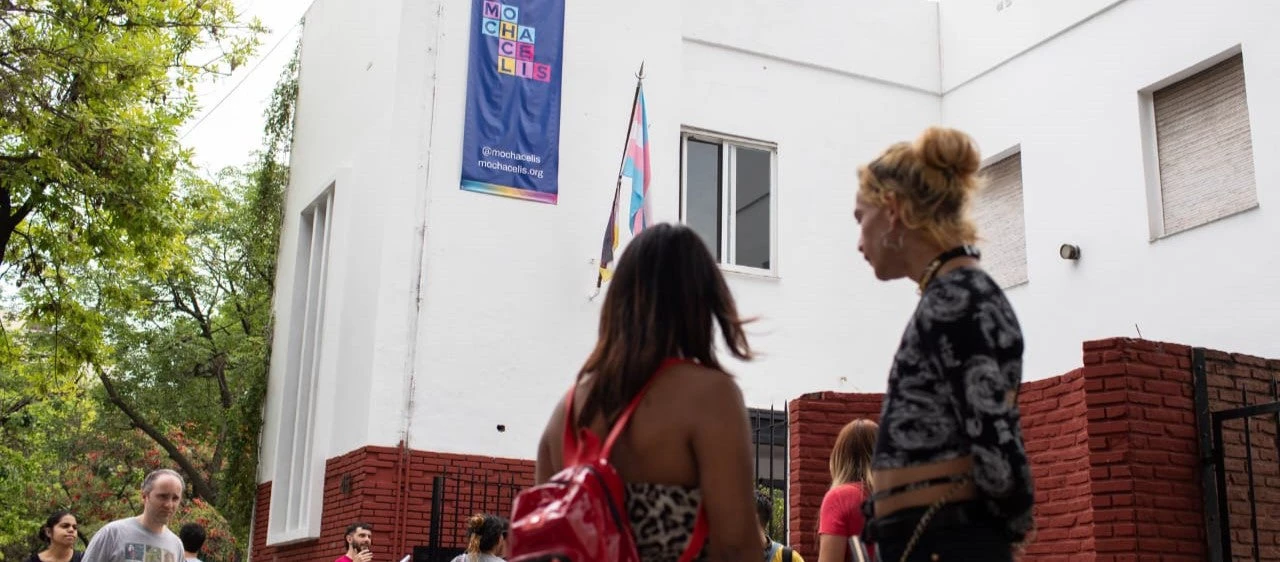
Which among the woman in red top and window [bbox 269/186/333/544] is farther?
window [bbox 269/186/333/544]

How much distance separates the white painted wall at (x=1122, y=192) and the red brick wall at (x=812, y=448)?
4042 mm

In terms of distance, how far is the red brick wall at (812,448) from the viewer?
1048 centimetres

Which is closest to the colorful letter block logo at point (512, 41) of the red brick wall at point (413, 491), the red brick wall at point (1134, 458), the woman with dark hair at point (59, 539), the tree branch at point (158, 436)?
the red brick wall at point (413, 491)

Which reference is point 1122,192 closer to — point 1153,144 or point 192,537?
point 1153,144

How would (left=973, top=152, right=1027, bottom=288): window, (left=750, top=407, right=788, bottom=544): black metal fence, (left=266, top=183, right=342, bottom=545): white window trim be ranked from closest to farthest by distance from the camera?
(left=750, top=407, right=788, bottom=544): black metal fence → (left=973, top=152, right=1027, bottom=288): window → (left=266, top=183, right=342, bottom=545): white window trim

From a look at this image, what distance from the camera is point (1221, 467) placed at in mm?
8188

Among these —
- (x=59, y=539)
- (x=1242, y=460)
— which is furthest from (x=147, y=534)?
(x=1242, y=460)

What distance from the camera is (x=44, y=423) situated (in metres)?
30.3

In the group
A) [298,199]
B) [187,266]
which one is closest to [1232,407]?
[298,199]

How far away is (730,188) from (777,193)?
1.96ft

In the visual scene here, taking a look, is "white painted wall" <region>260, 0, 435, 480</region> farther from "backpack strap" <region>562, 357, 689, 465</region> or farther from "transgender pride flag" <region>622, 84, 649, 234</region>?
"backpack strap" <region>562, 357, 689, 465</region>

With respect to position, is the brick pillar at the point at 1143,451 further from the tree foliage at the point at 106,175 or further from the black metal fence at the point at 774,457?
the tree foliage at the point at 106,175

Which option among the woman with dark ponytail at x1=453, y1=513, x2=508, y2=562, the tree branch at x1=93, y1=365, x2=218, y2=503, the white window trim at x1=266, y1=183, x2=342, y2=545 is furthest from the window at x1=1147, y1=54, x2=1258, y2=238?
the tree branch at x1=93, y1=365, x2=218, y2=503

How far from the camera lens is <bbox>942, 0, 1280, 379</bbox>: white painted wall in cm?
1228
